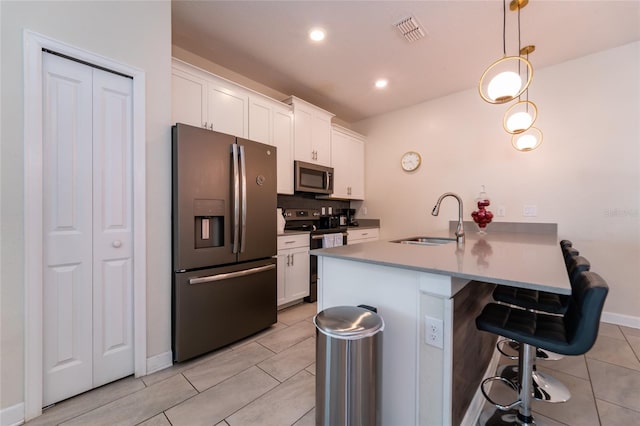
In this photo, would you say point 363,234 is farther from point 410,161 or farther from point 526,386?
point 526,386

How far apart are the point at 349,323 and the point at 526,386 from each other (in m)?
1.01

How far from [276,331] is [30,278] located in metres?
1.78

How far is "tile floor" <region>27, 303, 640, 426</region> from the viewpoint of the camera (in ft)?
4.78

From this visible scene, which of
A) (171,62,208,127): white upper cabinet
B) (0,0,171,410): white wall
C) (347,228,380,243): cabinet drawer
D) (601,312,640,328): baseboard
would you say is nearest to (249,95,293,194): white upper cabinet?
(171,62,208,127): white upper cabinet

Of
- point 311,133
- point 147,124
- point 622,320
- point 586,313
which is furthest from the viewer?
point 311,133

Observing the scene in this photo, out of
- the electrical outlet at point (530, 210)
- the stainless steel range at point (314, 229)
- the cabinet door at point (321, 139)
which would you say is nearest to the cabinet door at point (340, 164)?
the cabinet door at point (321, 139)

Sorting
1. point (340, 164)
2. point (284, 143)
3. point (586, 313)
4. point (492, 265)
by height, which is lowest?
point (586, 313)

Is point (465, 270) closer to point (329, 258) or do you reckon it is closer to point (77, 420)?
point (329, 258)

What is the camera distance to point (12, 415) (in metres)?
1.39

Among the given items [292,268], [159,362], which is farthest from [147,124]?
[292,268]

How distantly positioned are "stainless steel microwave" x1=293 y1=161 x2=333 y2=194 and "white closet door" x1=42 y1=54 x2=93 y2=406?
2133mm

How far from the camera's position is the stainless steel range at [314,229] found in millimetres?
3328

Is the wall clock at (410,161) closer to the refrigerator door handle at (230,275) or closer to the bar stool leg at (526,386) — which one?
the refrigerator door handle at (230,275)

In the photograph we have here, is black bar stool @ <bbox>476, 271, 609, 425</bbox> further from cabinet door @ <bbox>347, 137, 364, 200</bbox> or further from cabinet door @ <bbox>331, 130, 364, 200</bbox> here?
cabinet door @ <bbox>347, 137, 364, 200</bbox>
